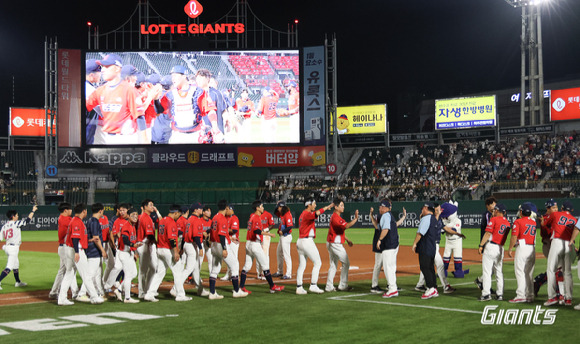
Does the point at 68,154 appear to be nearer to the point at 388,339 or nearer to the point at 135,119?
the point at 135,119

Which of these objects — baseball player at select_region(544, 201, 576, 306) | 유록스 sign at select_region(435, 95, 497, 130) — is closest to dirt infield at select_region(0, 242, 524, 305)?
baseball player at select_region(544, 201, 576, 306)

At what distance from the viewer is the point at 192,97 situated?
151 feet

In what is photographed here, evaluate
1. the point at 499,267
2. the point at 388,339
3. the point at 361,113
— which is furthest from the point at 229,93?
the point at 388,339

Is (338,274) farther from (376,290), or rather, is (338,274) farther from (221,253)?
(221,253)

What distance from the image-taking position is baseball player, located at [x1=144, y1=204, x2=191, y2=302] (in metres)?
13.1

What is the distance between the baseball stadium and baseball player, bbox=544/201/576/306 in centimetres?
3

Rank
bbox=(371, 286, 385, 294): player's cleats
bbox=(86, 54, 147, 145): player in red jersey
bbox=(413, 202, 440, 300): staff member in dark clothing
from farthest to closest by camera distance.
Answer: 1. bbox=(86, 54, 147, 145): player in red jersey
2. bbox=(371, 286, 385, 294): player's cleats
3. bbox=(413, 202, 440, 300): staff member in dark clothing

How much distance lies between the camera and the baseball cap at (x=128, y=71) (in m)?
46.3

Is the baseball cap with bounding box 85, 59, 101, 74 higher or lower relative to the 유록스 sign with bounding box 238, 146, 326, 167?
higher

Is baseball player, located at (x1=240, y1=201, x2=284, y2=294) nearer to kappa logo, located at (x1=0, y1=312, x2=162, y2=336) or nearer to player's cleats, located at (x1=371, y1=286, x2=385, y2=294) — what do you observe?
player's cleats, located at (x1=371, y1=286, x2=385, y2=294)

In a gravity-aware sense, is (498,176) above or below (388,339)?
above

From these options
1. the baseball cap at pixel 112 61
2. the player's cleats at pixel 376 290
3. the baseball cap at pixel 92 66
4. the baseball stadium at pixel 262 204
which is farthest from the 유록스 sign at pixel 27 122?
the player's cleats at pixel 376 290

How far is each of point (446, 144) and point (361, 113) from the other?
30.5 feet

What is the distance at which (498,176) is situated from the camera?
4884 cm
